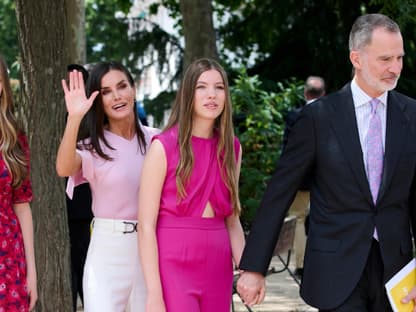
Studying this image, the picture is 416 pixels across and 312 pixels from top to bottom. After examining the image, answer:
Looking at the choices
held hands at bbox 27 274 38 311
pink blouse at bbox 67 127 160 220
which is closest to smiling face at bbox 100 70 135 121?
pink blouse at bbox 67 127 160 220

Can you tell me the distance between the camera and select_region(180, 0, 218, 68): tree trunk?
13637 mm

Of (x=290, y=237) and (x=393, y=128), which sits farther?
(x=290, y=237)

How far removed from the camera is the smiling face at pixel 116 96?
5.54m

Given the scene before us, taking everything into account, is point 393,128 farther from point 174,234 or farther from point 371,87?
point 174,234

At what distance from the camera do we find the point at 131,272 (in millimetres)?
5367

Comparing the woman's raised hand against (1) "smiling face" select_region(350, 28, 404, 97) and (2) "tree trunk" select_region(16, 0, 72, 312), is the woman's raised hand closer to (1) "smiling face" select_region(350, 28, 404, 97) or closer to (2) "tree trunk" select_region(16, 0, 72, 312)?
(2) "tree trunk" select_region(16, 0, 72, 312)

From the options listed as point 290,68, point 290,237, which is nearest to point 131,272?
point 290,237

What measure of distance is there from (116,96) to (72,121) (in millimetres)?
529

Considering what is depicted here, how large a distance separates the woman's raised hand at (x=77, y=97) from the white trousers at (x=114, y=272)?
0.66m

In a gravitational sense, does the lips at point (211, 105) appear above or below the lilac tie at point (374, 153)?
above

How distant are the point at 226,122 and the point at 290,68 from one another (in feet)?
42.9

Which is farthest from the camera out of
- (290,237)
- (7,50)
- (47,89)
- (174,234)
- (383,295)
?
(7,50)

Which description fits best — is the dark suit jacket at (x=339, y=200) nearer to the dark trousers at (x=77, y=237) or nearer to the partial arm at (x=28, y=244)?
the partial arm at (x=28, y=244)

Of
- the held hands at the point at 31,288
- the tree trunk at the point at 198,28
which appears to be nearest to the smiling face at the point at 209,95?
the held hands at the point at 31,288
